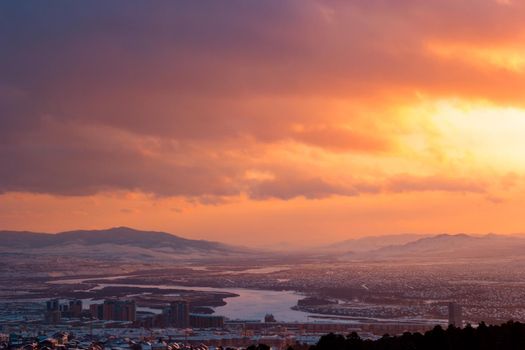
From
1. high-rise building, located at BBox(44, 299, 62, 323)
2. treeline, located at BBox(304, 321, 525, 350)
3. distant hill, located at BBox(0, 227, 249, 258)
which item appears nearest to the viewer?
treeline, located at BBox(304, 321, 525, 350)

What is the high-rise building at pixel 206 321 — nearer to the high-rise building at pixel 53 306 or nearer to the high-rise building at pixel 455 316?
the high-rise building at pixel 53 306

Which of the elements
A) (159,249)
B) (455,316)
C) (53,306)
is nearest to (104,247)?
(159,249)

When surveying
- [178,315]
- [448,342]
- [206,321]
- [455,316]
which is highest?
[448,342]

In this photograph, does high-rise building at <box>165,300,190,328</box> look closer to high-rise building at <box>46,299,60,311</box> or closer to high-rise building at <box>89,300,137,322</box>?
high-rise building at <box>89,300,137,322</box>

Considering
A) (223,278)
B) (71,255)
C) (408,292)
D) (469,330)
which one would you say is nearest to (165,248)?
(71,255)

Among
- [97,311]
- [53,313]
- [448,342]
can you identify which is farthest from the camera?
[97,311]

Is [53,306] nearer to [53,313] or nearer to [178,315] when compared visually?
[53,313]

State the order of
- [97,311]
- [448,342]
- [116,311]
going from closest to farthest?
[448,342] < [116,311] < [97,311]

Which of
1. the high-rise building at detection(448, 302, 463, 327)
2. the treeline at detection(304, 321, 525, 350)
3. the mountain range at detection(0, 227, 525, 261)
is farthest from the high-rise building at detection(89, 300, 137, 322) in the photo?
the mountain range at detection(0, 227, 525, 261)
